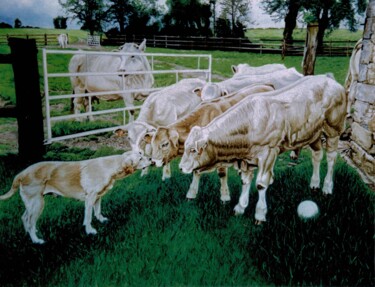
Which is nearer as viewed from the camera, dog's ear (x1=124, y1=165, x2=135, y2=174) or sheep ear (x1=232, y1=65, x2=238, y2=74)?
dog's ear (x1=124, y1=165, x2=135, y2=174)

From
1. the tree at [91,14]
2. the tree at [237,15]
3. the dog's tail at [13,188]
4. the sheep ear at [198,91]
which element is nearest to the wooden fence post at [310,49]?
the tree at [237,15]

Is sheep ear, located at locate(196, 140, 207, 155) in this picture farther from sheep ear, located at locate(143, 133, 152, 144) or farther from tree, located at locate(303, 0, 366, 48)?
tree, located at locate(303, 0, 366, 48)

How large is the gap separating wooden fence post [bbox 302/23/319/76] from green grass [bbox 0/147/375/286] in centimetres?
104

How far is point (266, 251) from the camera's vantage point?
246 cm

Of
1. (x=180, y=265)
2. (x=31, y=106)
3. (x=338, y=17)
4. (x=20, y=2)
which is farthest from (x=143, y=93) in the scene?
(x=338, y=17)

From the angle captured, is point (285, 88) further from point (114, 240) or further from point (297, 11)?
point (114, 240)

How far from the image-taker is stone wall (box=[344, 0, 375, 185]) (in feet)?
9.40

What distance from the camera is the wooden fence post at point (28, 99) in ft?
7.68

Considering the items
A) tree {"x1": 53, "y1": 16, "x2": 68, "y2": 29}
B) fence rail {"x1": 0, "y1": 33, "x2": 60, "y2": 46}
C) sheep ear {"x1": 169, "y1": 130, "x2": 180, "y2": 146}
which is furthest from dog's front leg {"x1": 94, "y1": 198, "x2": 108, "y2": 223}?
tree {"x1": 53, "y1": 16, "x2": 68, "y2": 29}

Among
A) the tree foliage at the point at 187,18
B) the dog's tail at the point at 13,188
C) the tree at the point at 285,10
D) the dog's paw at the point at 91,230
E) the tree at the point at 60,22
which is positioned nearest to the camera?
the dog's tail at the point at 13,188

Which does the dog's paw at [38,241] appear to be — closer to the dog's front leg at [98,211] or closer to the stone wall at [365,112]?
the dog's front leg at [98,211]

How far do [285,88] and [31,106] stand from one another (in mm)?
1676

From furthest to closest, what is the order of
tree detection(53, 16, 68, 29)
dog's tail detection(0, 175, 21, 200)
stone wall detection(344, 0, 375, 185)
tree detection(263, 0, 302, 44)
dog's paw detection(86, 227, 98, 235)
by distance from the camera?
stone wall detection(344, 0, 375, 185)
tree detection(263, 0, 302, 44)
tree detection(53, 16, 68, 29)
dog's paw detection(86, 227, 98, 235)
dog's tail detection(0, 175, 21, 200)

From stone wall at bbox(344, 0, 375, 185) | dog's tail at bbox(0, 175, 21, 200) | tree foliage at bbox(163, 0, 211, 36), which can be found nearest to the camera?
dog's tail at bbox(0, 175, 21, 200)
